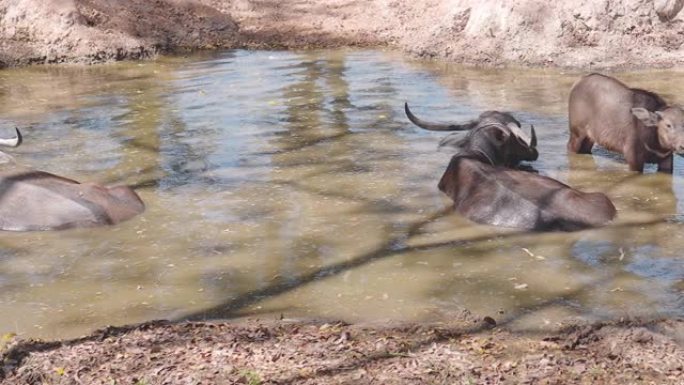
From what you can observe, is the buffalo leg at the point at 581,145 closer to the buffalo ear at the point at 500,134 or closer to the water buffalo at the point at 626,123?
the water buffalo at the point at 626,123

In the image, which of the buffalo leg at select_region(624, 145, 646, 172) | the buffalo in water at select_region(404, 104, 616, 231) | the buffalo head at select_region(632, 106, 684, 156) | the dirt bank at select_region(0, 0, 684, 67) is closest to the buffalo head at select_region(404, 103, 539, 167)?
the buffalo in water at select_region(404, 104, 616, 231)

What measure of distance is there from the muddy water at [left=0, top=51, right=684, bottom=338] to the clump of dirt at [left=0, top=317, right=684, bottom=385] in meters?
0.34

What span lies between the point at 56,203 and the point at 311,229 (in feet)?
6.43

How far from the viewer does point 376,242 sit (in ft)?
22.0

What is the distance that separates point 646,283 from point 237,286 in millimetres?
2492

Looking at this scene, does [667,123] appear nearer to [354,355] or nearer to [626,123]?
[626,123]

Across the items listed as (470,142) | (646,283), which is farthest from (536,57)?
(646,283)

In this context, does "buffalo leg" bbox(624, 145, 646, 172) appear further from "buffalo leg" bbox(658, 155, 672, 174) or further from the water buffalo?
"buffalo leg" bbox(658, 155, 672, 174)

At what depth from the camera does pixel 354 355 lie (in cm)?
470

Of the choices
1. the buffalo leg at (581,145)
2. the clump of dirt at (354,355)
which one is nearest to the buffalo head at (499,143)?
the buffalo leg at (581,145)

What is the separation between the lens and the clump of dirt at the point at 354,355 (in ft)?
14.6

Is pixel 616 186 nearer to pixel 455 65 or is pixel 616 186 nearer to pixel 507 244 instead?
pixel 507 244

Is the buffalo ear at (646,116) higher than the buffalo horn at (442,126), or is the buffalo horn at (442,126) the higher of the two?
the buffalo ear at (646,116)

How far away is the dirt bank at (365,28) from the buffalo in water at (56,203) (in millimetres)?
8564
